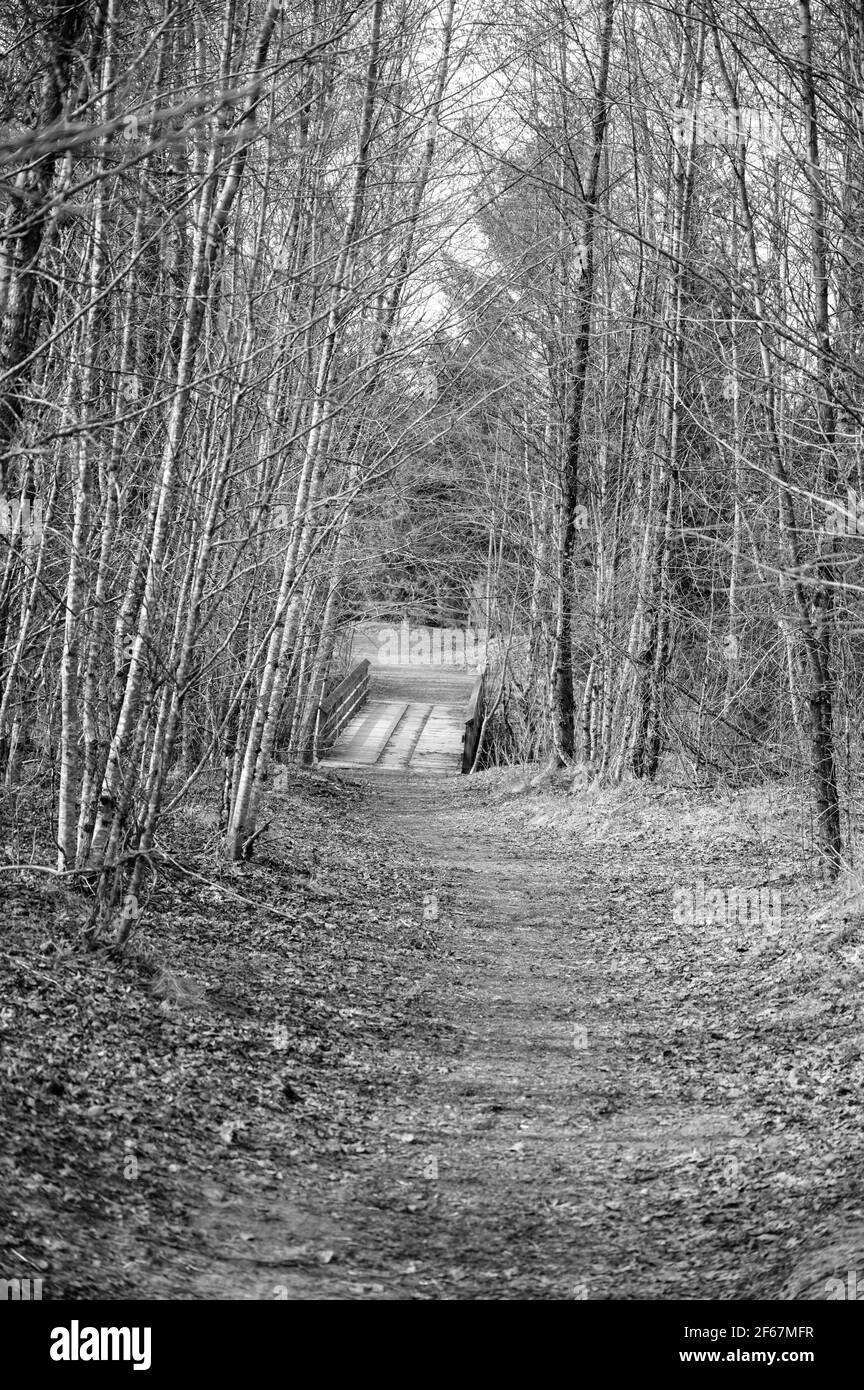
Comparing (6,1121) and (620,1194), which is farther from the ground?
(6,1121)

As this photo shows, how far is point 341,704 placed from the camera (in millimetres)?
26859

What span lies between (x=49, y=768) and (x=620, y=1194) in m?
5.78

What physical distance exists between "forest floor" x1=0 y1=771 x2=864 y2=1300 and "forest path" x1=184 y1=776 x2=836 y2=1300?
2cm

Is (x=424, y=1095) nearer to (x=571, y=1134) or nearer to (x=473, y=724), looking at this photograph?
(x=571, y=1134)

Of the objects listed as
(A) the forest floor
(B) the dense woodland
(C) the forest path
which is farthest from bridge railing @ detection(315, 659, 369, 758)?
(C) the forest path

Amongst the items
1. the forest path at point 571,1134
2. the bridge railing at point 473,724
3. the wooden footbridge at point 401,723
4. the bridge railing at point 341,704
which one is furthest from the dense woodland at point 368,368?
the bridge railing at point 473,724

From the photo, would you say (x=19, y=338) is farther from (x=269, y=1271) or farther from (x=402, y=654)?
(x=402, y=654)

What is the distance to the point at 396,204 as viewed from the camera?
29.9 ft

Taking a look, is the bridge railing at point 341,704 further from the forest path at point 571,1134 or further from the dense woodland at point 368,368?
the forest path at point 571,1134

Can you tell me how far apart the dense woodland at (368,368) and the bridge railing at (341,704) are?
545cm

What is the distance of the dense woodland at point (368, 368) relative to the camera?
5.72 meters

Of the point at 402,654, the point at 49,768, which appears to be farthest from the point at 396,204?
the point at 402,654

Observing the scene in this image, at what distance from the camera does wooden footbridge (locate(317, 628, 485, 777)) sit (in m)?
24.0
